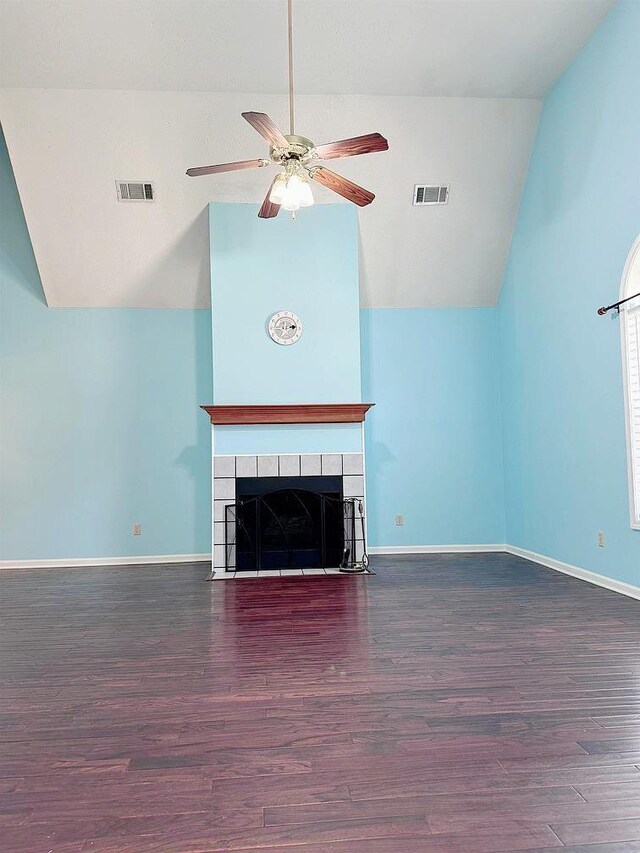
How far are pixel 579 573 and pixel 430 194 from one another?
3526mm

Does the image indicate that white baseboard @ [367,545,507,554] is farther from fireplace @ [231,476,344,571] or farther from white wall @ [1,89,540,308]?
white wall @ [1,89,540,308]

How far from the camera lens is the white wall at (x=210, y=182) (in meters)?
4.96

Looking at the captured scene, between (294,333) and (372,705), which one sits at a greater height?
(294,333)

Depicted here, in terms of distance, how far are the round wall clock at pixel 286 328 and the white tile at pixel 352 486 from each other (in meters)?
1.33

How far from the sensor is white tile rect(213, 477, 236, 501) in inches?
207

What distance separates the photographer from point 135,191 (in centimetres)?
534

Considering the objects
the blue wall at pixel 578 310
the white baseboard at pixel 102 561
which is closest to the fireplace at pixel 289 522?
the white baseboard at pixel 102 561

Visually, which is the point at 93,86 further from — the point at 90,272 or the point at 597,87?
the point at 597,87

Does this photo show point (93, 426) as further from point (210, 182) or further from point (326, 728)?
point (326, 728)

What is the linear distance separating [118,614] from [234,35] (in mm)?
4042

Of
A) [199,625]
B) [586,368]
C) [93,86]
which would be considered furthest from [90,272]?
[586,368]

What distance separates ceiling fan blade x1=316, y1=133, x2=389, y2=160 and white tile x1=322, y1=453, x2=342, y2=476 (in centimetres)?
270

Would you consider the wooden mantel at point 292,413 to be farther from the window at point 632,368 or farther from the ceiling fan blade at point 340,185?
the window at point 632,368

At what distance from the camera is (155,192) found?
5.35 m
